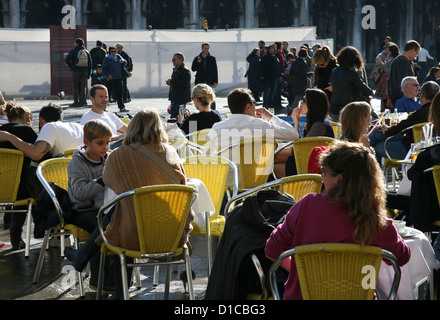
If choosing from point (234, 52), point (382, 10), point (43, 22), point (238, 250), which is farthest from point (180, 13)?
point (238, 250)

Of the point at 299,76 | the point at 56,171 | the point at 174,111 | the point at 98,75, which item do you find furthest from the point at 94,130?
the point at 98,75

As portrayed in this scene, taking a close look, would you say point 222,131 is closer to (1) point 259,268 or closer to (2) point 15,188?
(2) point 15,188

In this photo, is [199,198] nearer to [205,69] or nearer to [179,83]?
[179,83]

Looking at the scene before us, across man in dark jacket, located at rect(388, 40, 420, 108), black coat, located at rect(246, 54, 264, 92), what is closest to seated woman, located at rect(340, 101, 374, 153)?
man in dark jacket, located at rect(388, 40, 420, 108)

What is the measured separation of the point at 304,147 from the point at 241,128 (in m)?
0.65

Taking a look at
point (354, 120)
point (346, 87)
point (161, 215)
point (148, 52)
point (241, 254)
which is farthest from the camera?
point (148, 52)

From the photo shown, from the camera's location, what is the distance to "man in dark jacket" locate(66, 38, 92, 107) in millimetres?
17859

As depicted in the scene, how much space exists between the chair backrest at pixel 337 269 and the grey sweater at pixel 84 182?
207 cm

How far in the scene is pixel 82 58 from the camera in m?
17.9

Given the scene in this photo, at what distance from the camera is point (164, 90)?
864 inches

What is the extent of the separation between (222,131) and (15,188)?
1.75 metres

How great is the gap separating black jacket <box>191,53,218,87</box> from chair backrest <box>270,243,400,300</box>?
45.2ft

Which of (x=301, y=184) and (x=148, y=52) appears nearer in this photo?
(x=301, y=184)
